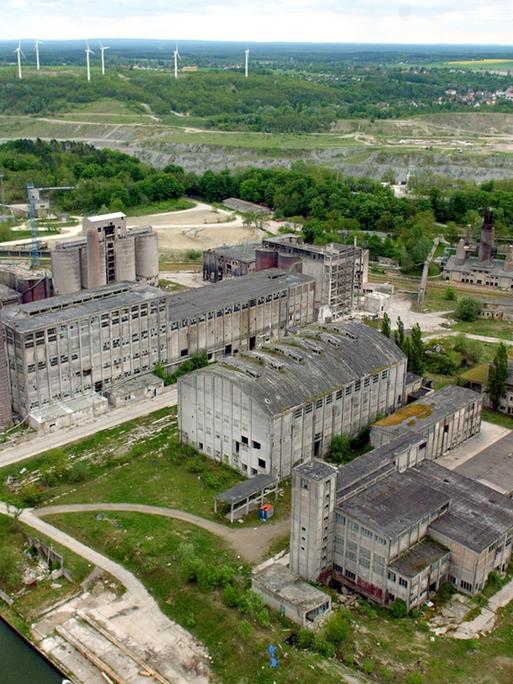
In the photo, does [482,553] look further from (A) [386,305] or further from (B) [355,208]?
(B) [355,208]

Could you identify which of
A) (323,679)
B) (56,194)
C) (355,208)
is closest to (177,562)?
(323,679)

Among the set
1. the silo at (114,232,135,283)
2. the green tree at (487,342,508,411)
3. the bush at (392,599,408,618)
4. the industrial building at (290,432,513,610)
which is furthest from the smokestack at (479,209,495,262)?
the bush at (392,599,408,618)

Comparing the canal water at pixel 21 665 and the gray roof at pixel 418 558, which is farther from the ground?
the gray roof at pixel 418 558

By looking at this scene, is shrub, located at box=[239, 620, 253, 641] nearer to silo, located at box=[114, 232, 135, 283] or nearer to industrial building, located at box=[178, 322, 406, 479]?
industrial building, located at box=[178, 322, 406, 479]

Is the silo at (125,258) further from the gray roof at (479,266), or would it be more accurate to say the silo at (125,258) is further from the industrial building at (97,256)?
the gray roof at (479,266)

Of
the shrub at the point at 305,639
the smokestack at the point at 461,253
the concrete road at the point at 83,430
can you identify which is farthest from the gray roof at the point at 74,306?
the smokestack at the point at 461,253

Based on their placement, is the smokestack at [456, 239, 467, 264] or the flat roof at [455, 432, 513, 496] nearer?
the flat roof at [455, 432, 513, 496]
